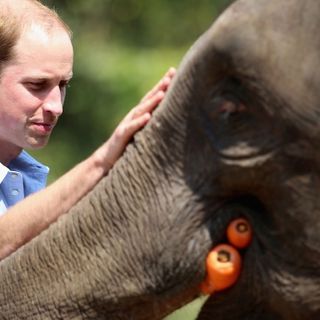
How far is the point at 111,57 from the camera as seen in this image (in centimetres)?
1235

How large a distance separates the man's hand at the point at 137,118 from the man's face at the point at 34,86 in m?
0.85

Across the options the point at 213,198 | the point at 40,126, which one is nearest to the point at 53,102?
the point at 40,126

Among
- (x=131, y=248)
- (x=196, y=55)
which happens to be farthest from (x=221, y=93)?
(x=131, y=248)

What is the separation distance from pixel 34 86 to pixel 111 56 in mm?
7899

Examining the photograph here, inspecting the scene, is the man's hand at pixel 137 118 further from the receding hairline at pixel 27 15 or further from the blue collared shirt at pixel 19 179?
the receding hairline at pixel 27 15

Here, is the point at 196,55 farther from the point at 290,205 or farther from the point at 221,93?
the point at 290,205

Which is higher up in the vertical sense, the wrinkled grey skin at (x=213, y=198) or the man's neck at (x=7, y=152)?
the man's neck at (x=7, y=152)

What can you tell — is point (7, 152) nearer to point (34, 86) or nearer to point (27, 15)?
point (34, 86)

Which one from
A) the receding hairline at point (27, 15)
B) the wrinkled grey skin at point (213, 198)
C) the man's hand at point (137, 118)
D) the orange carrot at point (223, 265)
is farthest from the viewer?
the receding hairline at point (27, 15)

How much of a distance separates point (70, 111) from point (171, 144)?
30.6 feet

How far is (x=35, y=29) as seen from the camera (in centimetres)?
455

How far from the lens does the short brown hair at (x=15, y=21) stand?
4.52 m

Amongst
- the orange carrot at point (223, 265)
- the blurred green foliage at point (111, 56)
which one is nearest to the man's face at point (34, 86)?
the orange carrot at point (223, 265)

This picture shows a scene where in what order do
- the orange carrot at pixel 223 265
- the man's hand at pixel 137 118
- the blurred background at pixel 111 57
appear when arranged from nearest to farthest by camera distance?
the orange carrot at pixel 223 265 → the man's hand at pixel 137 118 → the blurred background at pixel 111 57
